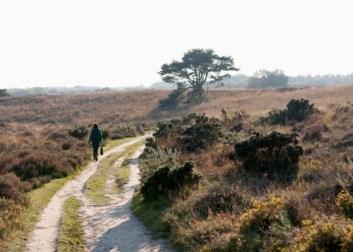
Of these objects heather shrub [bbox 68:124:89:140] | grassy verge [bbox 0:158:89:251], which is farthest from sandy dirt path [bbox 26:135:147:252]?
heather shrub [bbox 68:124:89:140]

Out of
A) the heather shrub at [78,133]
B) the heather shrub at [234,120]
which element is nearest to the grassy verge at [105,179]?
the heather shrub at [78,133]

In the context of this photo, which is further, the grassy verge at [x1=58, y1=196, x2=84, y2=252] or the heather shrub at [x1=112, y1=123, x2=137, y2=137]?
the heather shrub at [x1=112, y1=123, x2=137, y2=137]

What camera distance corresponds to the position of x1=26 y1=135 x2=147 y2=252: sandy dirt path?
19.4 feet

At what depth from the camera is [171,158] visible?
37.8ft

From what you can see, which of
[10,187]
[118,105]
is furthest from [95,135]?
[118,105]

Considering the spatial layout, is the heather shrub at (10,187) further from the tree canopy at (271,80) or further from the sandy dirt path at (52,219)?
the tree canopy at (271,80)

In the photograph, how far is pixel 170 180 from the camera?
858 centimetres

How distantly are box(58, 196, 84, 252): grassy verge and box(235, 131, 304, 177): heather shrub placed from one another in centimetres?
613

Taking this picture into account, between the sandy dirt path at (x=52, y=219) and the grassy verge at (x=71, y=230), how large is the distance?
16 cm

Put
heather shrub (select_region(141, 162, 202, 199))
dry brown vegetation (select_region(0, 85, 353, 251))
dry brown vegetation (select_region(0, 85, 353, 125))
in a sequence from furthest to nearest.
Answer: dry brown vegetation (select_region(0, 85, 353, 125)) < heather shrub (select_region(141, 162, 202, 199)) < dry brown vegetation (select_region(0, 85, 353, 251))

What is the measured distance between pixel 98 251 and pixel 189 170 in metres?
3.64

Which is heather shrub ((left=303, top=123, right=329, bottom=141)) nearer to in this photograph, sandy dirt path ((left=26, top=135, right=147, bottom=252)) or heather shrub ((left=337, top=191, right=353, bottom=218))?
heather shrub ((left=337, top=191, right=353, bottom=218))

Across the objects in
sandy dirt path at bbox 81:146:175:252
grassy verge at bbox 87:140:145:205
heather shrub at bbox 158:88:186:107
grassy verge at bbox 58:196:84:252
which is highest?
heather shrub at bbox 158:88:186:107

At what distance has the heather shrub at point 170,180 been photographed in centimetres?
839
